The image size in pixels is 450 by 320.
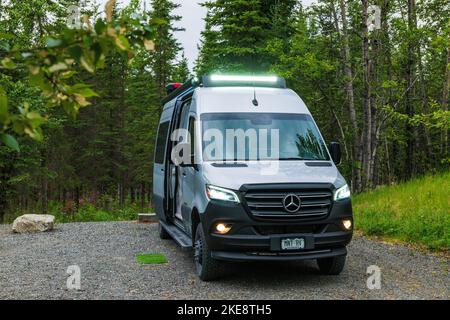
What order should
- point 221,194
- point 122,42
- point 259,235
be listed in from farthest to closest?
point 221,194 < point 259,235 < point 122,42

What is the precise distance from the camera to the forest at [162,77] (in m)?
2.61

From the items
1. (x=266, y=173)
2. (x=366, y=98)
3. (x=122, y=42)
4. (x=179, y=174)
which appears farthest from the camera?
(x=366, y=98)

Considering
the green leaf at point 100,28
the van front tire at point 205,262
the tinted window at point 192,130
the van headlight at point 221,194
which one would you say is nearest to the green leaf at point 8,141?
the green leaf at point 100,28

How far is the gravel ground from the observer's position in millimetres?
6395

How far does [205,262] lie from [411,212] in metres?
6.83

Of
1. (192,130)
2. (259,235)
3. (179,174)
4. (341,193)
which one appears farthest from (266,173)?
(179,174)

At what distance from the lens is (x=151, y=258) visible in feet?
29.0

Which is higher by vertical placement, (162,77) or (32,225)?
(162,77)

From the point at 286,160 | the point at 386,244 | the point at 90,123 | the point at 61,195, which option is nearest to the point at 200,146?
the point at 286,160

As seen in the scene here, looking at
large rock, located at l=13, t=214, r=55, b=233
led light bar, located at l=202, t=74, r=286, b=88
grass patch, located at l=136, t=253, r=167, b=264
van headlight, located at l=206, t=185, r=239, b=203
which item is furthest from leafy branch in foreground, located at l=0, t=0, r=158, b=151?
large rock, located at l=13, t=214, r=55, b=233

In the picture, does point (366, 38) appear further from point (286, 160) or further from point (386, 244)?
point (286, 160)

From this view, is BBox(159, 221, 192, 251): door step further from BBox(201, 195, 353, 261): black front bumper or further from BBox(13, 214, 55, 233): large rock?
BBox(13, 214, 55, 233): large rock

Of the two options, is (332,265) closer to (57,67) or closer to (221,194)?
(221,194)

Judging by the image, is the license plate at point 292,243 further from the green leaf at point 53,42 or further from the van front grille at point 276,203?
the green leaf at point 53,42
